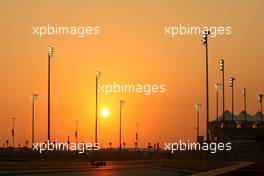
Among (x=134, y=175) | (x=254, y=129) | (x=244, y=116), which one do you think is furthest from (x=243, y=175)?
(x=244, y=116)

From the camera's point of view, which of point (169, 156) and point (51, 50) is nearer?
point (51, 50)

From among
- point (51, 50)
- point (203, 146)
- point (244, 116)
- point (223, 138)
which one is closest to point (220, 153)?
point (203, 146)

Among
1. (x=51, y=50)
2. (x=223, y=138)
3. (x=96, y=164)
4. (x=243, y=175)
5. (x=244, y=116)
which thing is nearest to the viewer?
(x=243, y=175)

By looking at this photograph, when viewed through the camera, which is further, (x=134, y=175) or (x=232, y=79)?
(x=232, y=79)

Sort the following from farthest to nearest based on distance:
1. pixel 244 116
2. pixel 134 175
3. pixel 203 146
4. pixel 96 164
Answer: pixel 244 116
pixel 203 146
pixel 96 164
pixel 134 175

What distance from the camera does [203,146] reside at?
99.9 meters

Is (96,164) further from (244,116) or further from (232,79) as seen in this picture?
(244,116)

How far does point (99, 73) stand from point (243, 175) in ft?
297

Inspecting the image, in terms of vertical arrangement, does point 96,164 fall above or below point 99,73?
below

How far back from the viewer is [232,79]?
407 feet

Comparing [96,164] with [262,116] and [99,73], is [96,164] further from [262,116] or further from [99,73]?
[262,116]

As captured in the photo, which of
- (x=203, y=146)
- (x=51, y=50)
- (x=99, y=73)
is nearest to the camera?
(x=51, y=50)

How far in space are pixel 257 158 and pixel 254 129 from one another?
44429 millimetres

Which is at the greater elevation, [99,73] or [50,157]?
[99,73]
